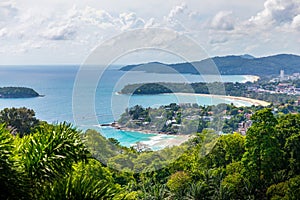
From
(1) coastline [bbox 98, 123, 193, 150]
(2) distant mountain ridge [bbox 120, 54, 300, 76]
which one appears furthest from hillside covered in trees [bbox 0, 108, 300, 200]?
(2) distant mountain ridge [bbox 120, 54, 300, 76]

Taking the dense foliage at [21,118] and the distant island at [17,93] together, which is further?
the distant island at [17,93]

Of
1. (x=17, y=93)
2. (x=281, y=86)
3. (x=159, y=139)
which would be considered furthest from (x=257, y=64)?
(x=159, y=139)

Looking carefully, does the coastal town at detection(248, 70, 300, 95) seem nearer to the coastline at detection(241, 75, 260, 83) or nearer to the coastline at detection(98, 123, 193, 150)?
the coastline at detection(241, 75, 260, 83)

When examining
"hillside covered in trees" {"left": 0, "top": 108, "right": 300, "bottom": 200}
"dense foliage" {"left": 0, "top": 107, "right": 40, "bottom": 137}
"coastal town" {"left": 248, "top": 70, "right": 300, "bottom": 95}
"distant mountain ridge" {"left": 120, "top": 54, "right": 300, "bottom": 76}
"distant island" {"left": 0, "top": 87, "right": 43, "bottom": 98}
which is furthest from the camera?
"coastal town" {"left": 248, "top": 70, "right": 300, "bottom": 95}

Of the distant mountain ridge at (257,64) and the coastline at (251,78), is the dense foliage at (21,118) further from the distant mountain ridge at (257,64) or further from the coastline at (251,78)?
the coastline at (251,78)

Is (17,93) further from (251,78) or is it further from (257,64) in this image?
(257,64)

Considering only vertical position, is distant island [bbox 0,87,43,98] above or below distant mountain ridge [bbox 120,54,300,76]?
below

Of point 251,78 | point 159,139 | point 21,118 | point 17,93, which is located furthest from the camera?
point 251,78

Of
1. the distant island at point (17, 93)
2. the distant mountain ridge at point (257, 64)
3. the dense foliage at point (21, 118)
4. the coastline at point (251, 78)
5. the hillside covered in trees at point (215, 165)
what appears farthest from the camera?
the coastline at point (251, 78)

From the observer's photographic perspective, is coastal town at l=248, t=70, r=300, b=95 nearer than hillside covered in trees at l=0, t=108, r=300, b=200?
No

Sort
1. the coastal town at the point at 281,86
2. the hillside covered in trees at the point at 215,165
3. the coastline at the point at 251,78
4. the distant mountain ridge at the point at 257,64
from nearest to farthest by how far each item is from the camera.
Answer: the hillside covered in trees at the point at 215,165
the distant mountain ridge at the point at 257,64
the coastal town at the point at 281,86
the coastline at the point at 251,78

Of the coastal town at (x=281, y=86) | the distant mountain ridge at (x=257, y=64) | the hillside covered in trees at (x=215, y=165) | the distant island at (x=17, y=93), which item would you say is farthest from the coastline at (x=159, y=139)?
the coastal town at (x=281, y=86)

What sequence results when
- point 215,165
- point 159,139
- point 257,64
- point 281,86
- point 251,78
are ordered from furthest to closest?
point 257,64
point 251,78
point 281,86
point 215,165
point 159,139
